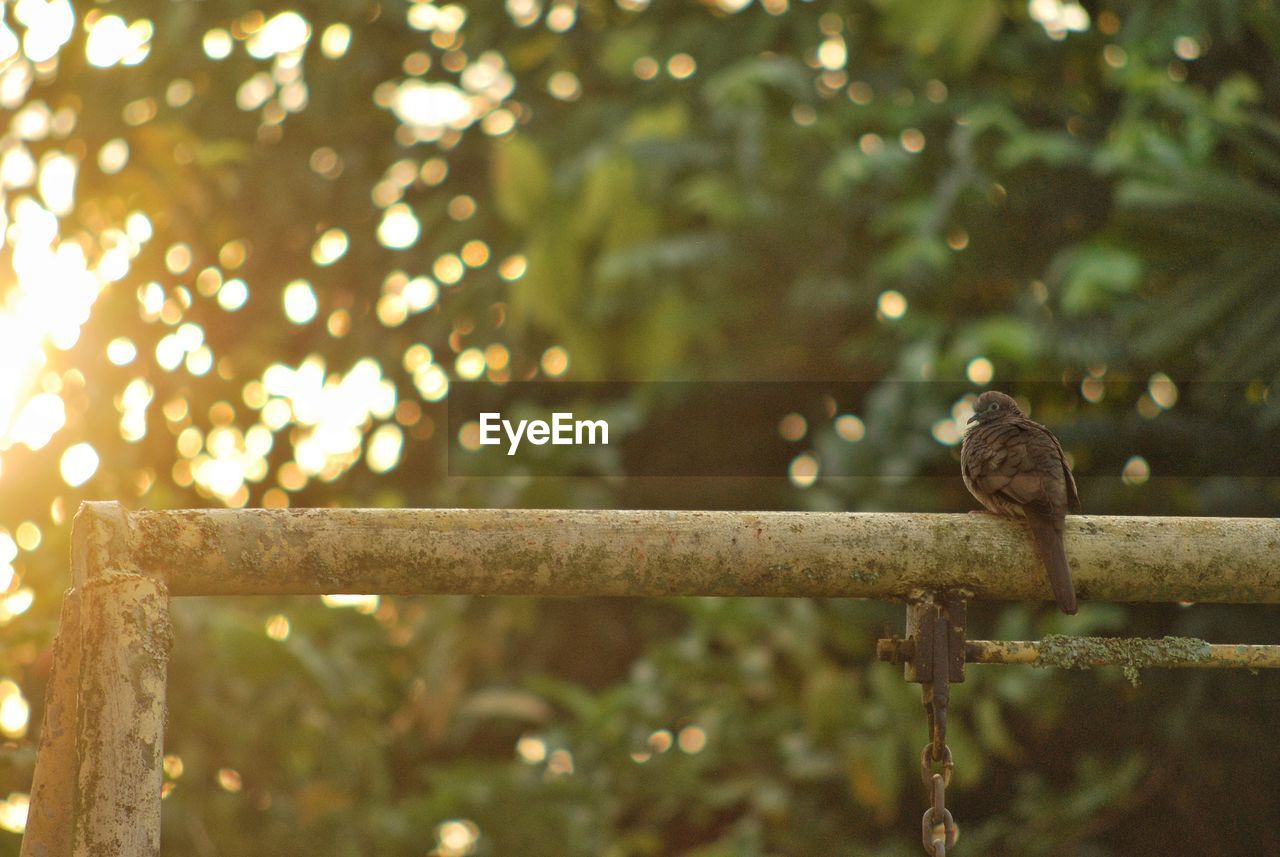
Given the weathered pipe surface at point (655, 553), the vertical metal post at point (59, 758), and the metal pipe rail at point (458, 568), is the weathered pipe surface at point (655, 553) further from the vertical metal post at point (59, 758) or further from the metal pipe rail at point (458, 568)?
the vertical metal post at point (59, 758)

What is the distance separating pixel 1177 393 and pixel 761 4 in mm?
2881

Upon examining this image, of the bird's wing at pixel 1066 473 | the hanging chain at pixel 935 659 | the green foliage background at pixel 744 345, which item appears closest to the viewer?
the hanging chain at pixel 935 659

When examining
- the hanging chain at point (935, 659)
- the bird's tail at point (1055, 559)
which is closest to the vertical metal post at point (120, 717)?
the hanging chain at point (935, 659)

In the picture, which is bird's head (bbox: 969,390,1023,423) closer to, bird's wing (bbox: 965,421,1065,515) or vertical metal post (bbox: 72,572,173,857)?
bird's wing (bbox: 965,421,1065,515)

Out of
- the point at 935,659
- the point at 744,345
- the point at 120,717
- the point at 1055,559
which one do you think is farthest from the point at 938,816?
the point at 744,345

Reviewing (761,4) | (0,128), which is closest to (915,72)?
(761,4)

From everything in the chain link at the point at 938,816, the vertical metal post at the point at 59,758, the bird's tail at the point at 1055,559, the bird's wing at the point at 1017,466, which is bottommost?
the chain link at the point at 938,816

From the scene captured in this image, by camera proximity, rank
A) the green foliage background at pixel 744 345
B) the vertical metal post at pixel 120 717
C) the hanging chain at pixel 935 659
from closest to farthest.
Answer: the vertical metal post at pixel 120 717 → the hanging chain at pixel 935 659 → the green foliage background at pixel 744 345

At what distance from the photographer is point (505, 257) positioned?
6.99 meters

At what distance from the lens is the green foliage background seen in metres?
4.98

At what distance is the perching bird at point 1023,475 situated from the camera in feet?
6.73

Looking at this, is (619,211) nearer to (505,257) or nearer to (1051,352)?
(505,257)

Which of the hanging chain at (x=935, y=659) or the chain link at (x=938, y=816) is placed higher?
the hanging chain at (x=935, y=659)

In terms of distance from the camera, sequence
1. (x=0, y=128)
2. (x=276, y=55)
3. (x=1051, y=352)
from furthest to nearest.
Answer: (x=276, y=55), (x=0, y=128), (x=1051, y=352)
